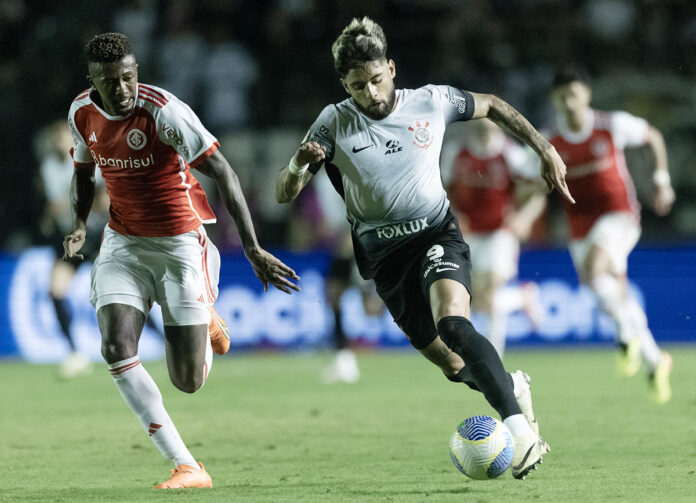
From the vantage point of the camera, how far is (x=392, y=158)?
6461 millimetres

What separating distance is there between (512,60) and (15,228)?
24.0ft

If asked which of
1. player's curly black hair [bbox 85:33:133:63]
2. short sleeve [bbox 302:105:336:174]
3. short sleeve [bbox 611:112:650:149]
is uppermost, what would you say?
player's curly black hair [bbox 85:33:133:63]

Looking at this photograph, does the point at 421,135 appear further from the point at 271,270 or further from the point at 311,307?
the point at 311,307

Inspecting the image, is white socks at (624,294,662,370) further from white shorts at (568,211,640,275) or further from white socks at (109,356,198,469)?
white socks at (109,356,198,469)

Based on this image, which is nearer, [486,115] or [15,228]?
[486,115]

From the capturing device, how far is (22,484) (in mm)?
6246

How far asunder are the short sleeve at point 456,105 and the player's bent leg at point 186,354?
1.83m

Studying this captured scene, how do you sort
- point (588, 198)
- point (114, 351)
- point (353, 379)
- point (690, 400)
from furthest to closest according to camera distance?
point (353, 379) → point (588, 198) → point (690, 400) → point (114, 351)

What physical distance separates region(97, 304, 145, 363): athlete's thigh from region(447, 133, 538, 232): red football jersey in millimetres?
6871

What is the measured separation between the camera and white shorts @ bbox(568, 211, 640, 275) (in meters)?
10.6

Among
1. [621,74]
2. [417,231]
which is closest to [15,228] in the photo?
[621,74]

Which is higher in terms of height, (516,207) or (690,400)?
(516,207)

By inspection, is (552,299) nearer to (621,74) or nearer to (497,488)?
(621,74)

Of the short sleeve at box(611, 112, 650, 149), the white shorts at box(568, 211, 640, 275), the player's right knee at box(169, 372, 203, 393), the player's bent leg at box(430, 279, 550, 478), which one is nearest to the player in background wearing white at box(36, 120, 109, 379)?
→ the white shorts at box(568, 211, 640, 275)
